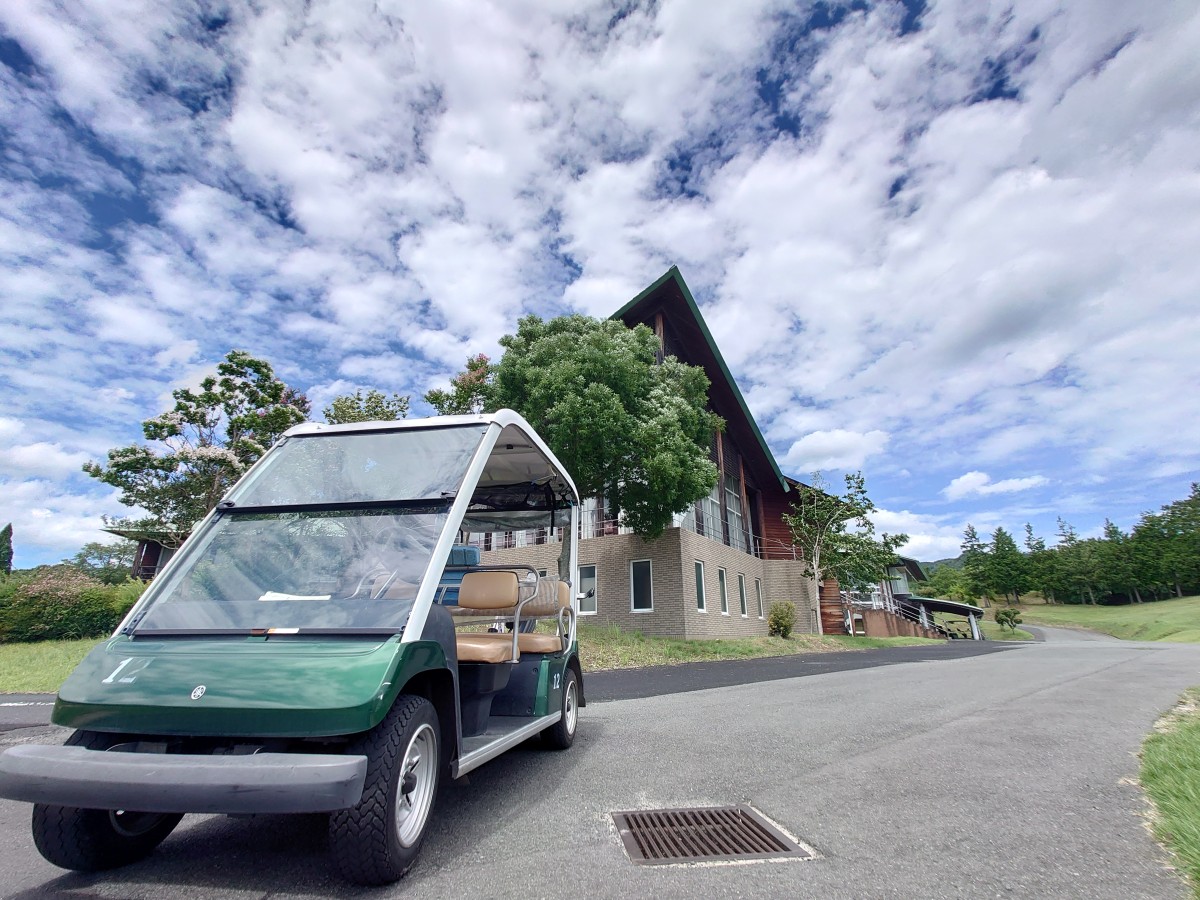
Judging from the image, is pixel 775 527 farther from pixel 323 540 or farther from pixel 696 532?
pixel 323 540

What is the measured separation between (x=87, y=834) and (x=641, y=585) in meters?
17.6

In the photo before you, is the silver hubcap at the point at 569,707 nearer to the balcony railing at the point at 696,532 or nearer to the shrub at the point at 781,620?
the balcony railing at the point at 696,532

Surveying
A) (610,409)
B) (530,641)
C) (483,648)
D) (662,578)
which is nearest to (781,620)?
(662,578)

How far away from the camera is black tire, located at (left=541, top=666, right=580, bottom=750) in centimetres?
517

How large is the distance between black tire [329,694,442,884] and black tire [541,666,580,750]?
7.60 feet

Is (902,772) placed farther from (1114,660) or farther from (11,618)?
(11,618)

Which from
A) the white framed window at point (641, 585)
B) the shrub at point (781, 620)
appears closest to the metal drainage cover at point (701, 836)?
the white framed window at point (641, 585)

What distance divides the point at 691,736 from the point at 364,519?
385 centimetres

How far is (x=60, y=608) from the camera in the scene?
19359mm

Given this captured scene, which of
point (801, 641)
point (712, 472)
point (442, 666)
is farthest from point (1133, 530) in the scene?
point (442, 666)

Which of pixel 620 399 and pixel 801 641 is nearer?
pixel 620 399

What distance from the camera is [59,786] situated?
2.32m

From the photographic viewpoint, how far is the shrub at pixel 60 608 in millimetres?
18922

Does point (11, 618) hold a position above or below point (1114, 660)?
above
